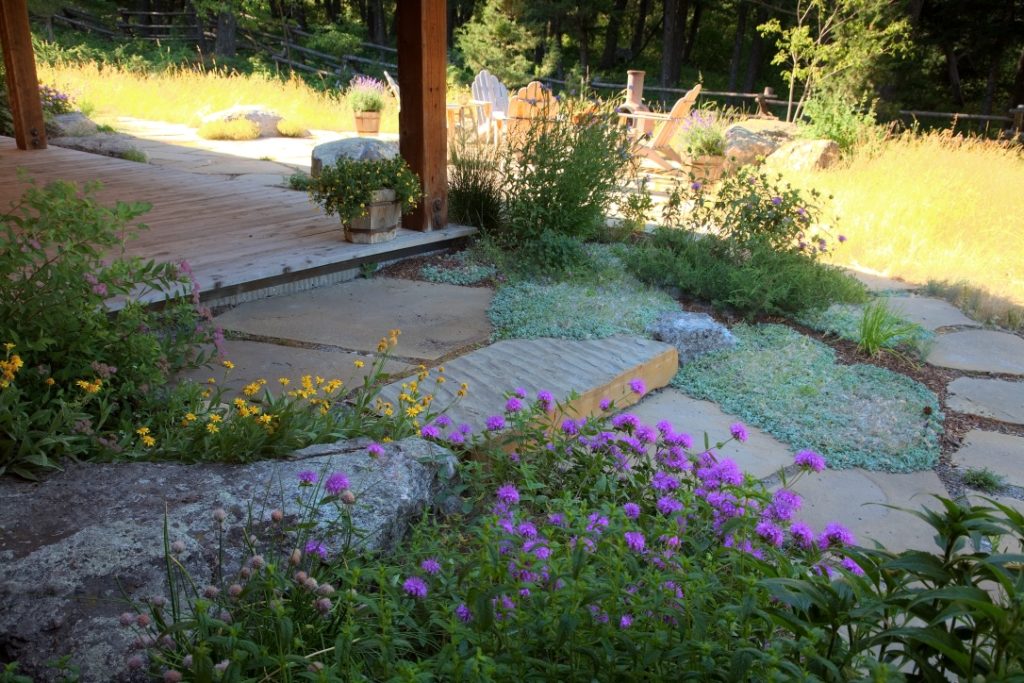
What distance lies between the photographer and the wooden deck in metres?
3.73

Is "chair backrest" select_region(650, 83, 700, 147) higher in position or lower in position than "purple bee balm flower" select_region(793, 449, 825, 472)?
higher

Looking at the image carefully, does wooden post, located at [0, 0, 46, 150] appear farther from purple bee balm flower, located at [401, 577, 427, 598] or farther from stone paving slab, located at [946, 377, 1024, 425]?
stone paving slab, located at [946, 377, 1024, 425]

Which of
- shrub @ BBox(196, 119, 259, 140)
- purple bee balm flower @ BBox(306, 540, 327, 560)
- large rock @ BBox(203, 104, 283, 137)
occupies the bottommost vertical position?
purple bee balm flower @ BBox(306, 540, 327, 560)

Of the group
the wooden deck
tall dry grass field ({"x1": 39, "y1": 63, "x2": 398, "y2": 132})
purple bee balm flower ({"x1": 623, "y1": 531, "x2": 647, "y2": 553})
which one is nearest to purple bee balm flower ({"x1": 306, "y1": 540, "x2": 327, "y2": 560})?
purple bee balm flower ({"x1": 623, "y1": 531, "x2": 647, "y2": 553})

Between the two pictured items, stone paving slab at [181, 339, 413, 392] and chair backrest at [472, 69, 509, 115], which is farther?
chair backrest at [472, 69, 509, 115]

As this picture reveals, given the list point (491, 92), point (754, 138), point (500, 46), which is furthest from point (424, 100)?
point (500, 46)

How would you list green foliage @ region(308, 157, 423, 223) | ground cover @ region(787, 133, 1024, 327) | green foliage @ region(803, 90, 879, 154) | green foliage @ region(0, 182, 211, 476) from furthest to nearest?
green foliage @ region(803, 90, 879, 154), ground cover @ region(787, 133, 1024, 327), green foliage @ region(308, 157, 423, 223), green foliage @ region(0, 182, 211, 476)

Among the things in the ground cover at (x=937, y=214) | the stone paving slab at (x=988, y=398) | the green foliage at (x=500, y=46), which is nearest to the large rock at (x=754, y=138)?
the ground cover at (x=937, y=214)

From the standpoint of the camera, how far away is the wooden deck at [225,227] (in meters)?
3.73

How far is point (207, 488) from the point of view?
66.7 inches

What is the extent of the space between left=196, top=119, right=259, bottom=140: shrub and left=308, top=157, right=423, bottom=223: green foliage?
5.91m

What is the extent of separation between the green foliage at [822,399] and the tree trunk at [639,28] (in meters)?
25.1

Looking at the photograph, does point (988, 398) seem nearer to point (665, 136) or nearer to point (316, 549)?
point (316, 549)

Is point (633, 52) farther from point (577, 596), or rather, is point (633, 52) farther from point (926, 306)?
point (577, 596)
